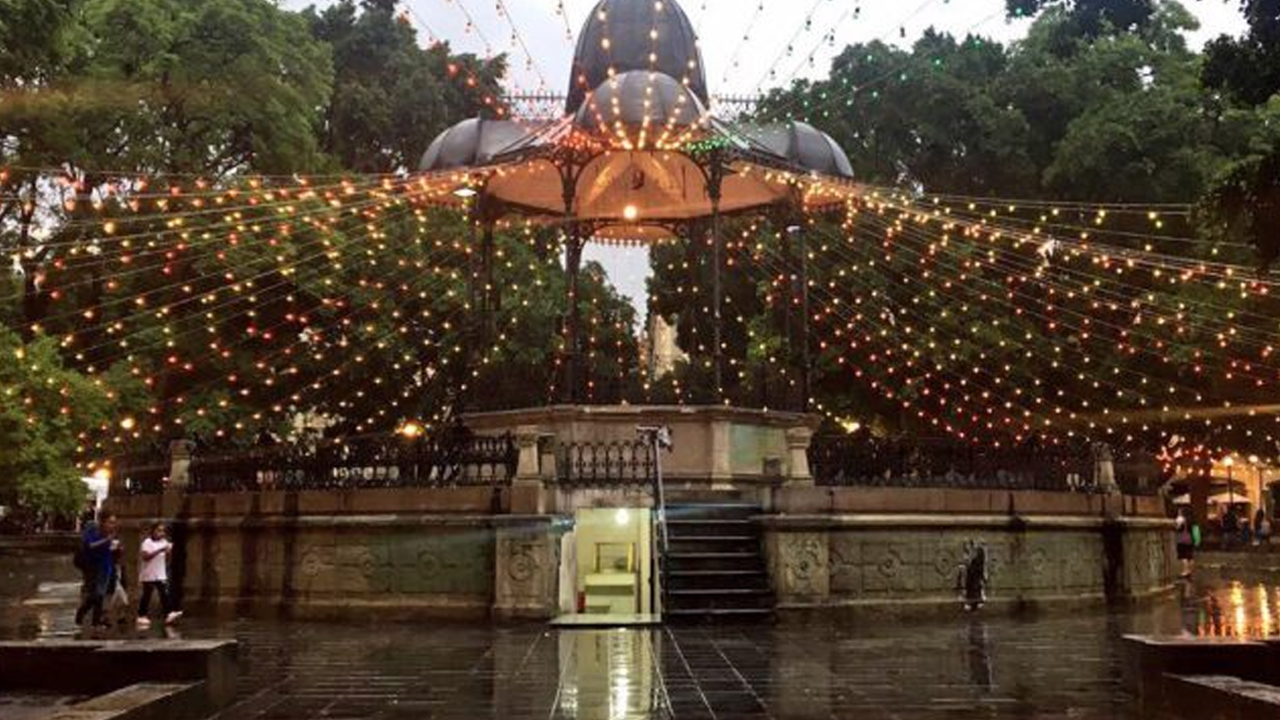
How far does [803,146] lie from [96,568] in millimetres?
14003

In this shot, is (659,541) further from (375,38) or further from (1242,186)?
(375,38)

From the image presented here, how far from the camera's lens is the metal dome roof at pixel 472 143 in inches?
900

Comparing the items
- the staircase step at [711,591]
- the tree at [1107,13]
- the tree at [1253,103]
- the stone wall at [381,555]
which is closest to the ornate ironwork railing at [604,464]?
the stone wall at [381,555]

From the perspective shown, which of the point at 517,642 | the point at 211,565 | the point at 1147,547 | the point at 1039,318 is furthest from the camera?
the point at 1039,318

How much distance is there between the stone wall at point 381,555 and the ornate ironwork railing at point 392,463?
43 centimetres

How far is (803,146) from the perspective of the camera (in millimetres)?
22969

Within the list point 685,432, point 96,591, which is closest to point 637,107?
point 685,432

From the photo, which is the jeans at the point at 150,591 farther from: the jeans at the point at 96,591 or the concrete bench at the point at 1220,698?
the concrete bench at the point at 1220,698

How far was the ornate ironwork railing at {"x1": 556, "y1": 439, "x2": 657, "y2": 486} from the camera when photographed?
17984 mm

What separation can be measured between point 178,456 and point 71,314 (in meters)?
14.1

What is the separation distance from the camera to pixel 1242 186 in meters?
9.74

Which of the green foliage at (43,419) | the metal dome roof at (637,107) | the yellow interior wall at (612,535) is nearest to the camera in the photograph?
the yellow interior wall at (612,535)

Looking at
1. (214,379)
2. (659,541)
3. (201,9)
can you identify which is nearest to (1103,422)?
(659,541)

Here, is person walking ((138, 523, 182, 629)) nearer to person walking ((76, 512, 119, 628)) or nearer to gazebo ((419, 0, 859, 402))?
person walking ((76, 512, 119, 628))
